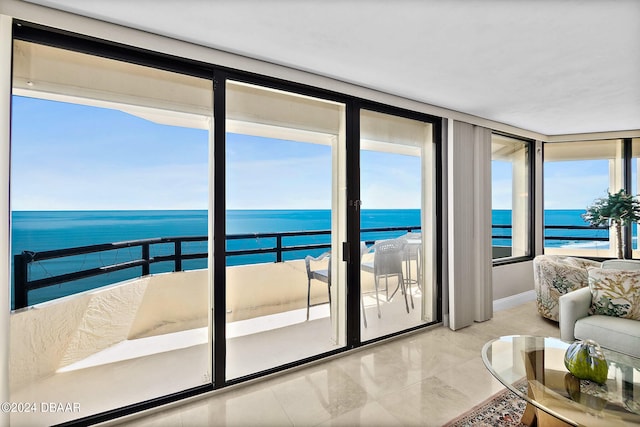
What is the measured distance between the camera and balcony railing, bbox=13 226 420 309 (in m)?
1.78

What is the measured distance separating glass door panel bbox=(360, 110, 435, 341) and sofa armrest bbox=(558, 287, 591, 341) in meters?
1.17

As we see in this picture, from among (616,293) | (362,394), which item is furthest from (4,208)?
(616,293)

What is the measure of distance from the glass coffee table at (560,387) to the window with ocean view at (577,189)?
143 inches

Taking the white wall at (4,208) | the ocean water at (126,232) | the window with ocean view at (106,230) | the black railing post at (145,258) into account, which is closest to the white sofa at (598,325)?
the ocean water at (126,232)

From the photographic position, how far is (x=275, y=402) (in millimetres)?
2141

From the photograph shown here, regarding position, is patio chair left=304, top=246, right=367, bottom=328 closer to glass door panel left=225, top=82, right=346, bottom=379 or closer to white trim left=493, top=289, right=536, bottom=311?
glass door panel left=225, top=82, right=346, bottom=379

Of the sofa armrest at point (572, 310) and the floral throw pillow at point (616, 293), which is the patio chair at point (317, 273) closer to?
the sofa armrest at point (572, 310)

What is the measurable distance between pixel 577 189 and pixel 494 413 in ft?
14.6

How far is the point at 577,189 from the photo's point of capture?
4875 millimetres

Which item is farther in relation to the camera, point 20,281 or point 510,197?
point 510,197

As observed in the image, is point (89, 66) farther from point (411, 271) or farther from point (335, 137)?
point (411, 271)

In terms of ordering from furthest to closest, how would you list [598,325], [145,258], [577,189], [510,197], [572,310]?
[577,189]
[510,197]
[572,310]
[598,325]
[145,258]

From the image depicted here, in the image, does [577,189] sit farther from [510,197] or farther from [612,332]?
[612,332]

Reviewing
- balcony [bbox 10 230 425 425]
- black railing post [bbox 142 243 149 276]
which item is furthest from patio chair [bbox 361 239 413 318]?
black railing post [bbox 142 243 149 276]
